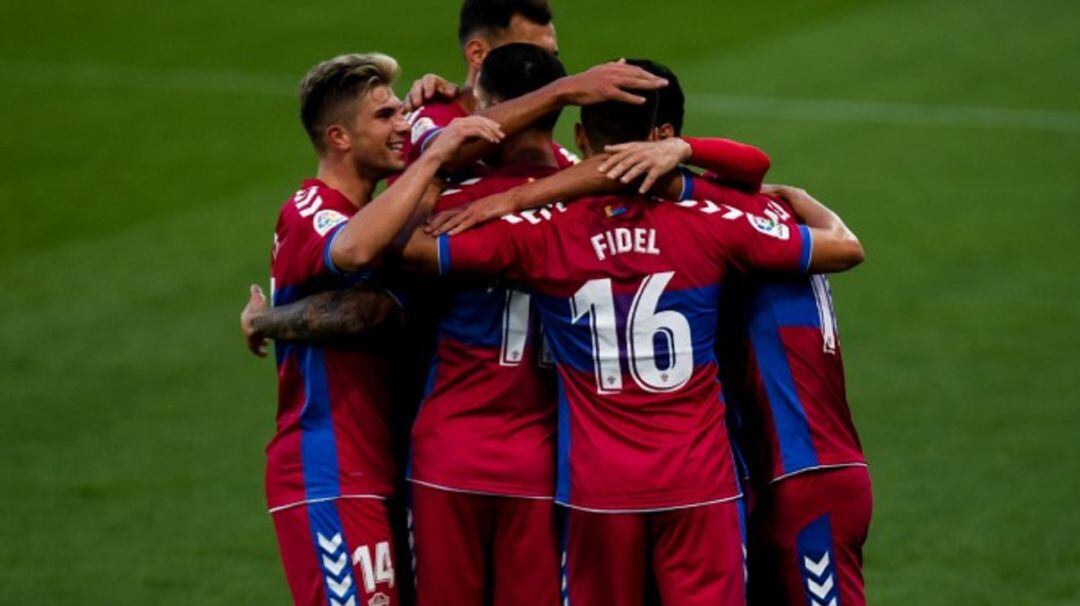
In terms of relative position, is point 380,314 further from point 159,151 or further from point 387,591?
point 159,151

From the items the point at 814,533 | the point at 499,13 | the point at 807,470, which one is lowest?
the point at 814,533

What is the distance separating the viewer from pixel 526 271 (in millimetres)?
6090

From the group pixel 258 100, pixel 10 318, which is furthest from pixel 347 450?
pixel 258 100

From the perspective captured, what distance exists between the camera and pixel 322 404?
6.52 metres

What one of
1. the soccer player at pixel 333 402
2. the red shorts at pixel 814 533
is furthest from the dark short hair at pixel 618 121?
the red shorts at pixel 814 533

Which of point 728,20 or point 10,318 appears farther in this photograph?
point 728,20

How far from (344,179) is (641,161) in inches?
46.6

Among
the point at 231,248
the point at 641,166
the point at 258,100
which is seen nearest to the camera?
the point at 641,166

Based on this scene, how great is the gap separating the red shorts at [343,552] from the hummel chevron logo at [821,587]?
1.39 m

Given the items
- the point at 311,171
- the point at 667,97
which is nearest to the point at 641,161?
the point at 667,97

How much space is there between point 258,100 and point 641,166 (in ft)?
36.7

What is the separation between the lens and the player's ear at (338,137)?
665cm

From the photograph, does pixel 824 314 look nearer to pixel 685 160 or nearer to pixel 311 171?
pixel 685 160

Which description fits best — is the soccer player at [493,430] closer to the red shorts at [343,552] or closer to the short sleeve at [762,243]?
the red shorts at [343,552]
